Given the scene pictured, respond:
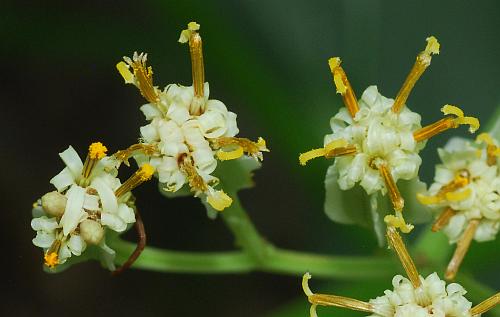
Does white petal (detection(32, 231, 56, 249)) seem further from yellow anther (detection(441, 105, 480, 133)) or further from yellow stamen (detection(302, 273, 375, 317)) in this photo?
yellow anther (detection(441, 105, 480, 133))

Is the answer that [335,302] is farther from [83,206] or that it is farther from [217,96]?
[217,96]

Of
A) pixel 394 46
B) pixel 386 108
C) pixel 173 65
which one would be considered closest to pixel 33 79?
pixel 173 65

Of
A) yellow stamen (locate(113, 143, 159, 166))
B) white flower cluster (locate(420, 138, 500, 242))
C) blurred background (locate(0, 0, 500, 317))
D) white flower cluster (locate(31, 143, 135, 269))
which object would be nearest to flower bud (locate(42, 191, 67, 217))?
white flower cluster (locate(31, 143, 135, 269))

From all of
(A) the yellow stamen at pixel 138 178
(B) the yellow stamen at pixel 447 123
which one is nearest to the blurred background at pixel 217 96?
(B) the yellow stamen at pixel 447 123

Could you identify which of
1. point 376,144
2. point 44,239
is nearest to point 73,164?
point 44,239

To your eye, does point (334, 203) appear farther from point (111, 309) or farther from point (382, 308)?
point (111, 309)

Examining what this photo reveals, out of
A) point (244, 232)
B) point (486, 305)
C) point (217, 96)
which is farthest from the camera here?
point (217, 96)
